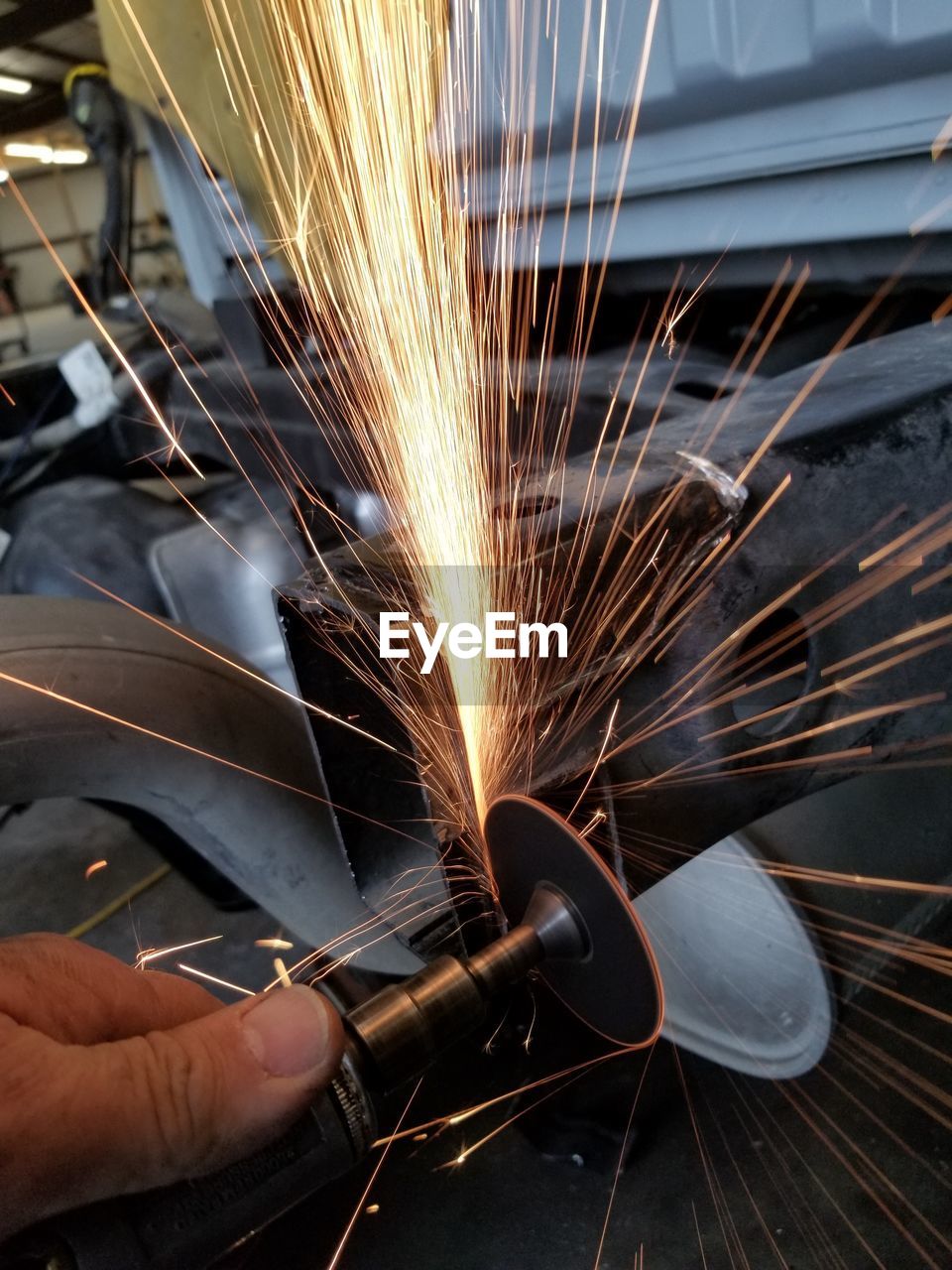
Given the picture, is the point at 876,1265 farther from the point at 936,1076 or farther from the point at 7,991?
the point at 7,991

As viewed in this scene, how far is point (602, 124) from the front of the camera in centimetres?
151

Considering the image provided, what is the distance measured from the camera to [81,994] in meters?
0.83

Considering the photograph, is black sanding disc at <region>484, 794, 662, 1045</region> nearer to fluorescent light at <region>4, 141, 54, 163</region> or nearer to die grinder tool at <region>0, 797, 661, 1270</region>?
die grinder tool at <region>0, 797, 661, 1270</region>

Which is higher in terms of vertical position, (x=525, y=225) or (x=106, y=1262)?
(x=525, y=225)

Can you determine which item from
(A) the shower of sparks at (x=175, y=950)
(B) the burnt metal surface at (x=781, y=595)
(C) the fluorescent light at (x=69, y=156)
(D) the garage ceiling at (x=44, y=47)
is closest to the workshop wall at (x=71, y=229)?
(C) the fluorescent light at (x=69, y=156)

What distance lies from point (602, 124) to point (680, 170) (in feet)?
0.55

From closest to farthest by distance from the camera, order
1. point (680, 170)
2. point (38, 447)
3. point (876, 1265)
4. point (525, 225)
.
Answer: point (876, 1265), point (680, 170), point (525, 225), point (38, 447)

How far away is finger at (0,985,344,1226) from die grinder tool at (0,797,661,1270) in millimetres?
34

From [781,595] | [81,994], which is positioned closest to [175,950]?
[81,994]

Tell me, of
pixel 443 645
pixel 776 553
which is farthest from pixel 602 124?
pixel 443 645

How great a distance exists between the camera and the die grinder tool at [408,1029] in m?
0.70

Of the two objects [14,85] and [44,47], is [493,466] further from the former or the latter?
[14,85]

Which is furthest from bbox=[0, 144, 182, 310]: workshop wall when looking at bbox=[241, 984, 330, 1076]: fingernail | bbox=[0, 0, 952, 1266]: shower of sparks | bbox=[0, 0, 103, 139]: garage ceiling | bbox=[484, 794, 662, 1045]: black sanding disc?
bbox=[241, 984, 330, 1076]: fingernail

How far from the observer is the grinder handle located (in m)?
0.67
